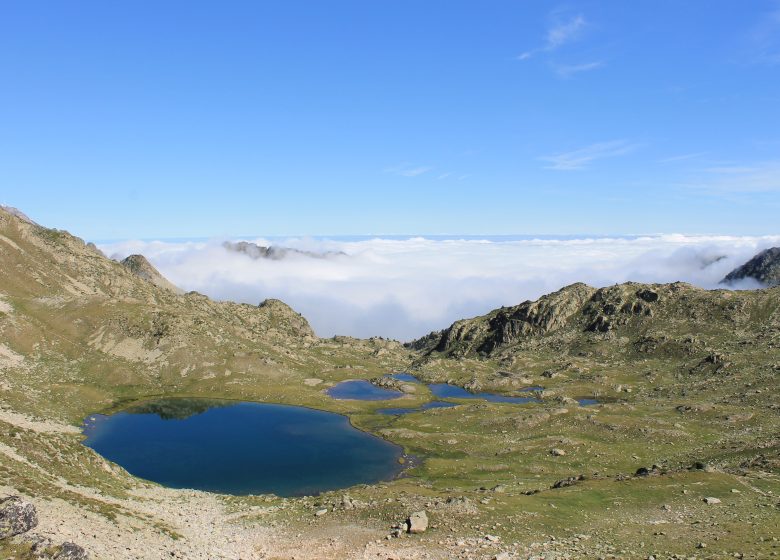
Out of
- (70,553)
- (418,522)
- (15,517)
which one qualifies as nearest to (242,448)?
(418,522)

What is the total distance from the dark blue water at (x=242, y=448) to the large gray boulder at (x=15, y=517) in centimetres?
5589

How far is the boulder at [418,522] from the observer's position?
52344 mm

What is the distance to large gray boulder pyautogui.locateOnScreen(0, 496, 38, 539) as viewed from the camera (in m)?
37.0

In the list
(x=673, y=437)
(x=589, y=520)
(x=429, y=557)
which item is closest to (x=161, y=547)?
(x=429, y=557)

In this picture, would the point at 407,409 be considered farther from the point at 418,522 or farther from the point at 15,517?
the point at 15,517

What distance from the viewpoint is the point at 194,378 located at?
195m

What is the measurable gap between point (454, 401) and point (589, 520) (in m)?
142

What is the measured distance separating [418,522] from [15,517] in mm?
36090

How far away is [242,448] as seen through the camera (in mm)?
124250

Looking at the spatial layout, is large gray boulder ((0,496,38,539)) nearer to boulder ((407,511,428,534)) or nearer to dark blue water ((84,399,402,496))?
boulder ((407,511,428,534))

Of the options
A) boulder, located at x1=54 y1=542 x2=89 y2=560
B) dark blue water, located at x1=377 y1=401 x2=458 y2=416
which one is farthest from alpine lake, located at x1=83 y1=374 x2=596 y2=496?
boulder, located at x1=54 y1=542 x2=89 y2=560

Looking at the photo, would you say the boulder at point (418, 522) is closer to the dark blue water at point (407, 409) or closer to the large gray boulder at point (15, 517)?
the large gray boulder at point (15, 517)

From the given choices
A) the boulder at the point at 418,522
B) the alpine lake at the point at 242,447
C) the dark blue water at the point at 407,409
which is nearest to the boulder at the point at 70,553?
the boulder at the point at 418,522

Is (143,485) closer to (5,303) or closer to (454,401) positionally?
(454,401)
